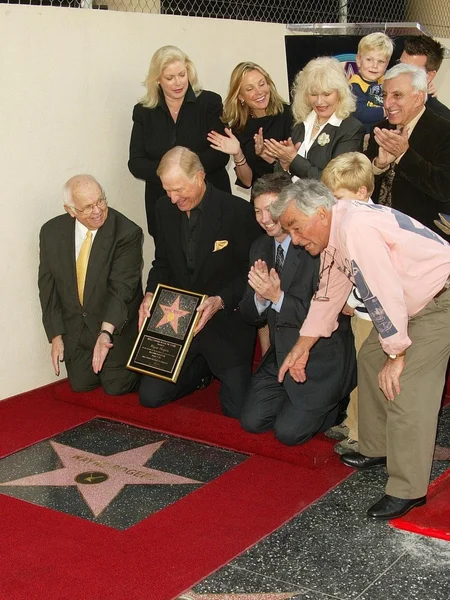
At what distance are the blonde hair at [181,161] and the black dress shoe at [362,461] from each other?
182cm

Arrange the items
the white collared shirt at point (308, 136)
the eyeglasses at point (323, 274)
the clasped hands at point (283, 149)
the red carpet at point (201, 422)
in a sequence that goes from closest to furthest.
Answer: the eyeglasses at point (323, 274)
the red carpet at point (201, 422)
the clasped hands at point (283, 149)
the white collared shirt at point (308, 136)

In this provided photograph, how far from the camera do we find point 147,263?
6.88 m

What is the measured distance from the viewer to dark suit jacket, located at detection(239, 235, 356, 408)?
16.9ft

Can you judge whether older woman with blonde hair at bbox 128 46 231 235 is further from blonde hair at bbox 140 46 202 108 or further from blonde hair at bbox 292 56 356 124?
blonde hair at bbox 292 56 356 124

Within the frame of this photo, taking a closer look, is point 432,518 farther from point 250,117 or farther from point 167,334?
point 250,117

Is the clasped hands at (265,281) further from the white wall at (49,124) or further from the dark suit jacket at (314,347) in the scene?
the white wall at (49,124)

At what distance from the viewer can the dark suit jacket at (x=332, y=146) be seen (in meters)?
5.32

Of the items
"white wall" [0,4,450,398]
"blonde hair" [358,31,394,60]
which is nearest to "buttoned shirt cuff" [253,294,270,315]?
"white wall" [0,4,450,398]

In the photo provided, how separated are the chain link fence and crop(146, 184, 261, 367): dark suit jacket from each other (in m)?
1.62

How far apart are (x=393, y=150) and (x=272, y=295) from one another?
0.98 m

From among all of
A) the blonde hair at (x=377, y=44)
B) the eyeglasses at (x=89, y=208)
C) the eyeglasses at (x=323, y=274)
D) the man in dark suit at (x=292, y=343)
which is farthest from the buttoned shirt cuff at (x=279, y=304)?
the blonde hair at (x=377, y=44)

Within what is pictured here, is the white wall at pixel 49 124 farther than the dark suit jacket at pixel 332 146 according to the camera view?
Yes

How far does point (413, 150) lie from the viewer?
498cm

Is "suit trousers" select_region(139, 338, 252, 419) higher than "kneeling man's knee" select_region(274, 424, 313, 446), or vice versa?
"suit trousers" select_region(139, 338, 252, 419)
